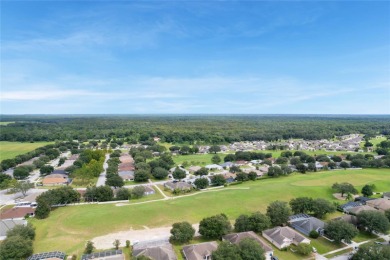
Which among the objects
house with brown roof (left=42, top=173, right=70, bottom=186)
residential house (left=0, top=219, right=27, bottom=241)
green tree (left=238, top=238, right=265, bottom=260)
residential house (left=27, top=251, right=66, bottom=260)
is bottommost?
house with brown roof (left=42, top=173, right=70, bottom=186)

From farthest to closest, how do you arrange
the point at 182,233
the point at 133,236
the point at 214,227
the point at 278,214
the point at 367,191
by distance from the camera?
1. the point at 367,191
2. the point at 278,214
3. the point at 133,236
4. the point at 214,227
5. the point at 182,233

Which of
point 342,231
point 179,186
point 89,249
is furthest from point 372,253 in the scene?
point 179,186

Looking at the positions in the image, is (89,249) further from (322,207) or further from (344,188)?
(344,188)

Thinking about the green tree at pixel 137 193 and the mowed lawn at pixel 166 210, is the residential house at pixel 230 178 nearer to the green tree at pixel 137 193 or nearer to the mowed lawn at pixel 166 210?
the mowed lawn at pixel 166 210

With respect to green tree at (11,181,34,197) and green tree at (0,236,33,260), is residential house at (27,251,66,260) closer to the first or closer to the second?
green tree at (0,236,33,260)

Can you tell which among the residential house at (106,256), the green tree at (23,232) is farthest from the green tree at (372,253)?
the green tree at (23,232)

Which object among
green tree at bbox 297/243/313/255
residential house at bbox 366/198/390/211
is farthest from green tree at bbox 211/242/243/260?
residential house at bbox 366/198/390/211
